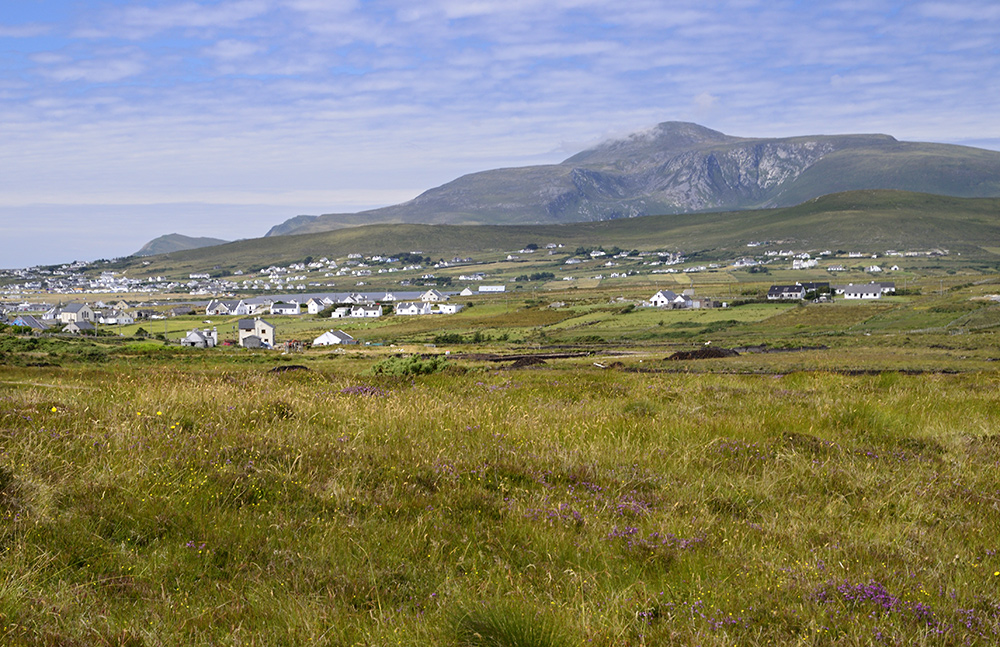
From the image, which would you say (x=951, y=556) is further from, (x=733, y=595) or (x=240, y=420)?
(x=240, y=420)

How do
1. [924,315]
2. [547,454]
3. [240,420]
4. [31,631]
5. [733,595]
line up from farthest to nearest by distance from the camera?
[924,315] < [240,420] < [547,454] < [733,595] < [31,631]

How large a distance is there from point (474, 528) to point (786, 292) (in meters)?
168

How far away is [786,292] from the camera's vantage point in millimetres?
160875

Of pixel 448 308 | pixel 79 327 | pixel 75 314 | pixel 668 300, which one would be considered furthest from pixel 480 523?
pixel 75 314

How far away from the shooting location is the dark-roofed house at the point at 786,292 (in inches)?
6230

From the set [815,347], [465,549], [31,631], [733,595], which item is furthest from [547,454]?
[815,347]

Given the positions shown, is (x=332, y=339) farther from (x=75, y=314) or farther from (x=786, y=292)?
(x=786, y=292)

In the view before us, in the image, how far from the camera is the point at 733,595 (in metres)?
4.75

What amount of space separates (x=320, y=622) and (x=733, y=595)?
2.63m

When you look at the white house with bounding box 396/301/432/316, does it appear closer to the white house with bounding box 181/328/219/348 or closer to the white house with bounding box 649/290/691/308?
the white house with bounding box 649/290/691/308

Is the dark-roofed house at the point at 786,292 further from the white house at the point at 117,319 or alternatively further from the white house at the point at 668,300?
the white house at the point at 117,319

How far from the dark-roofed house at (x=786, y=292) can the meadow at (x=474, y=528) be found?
159148 millimetres

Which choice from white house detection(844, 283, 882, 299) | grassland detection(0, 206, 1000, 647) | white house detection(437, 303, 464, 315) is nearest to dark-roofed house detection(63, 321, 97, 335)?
white house detection(437, 303, 464, 315)

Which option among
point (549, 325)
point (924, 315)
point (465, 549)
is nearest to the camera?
point (465, 549)
